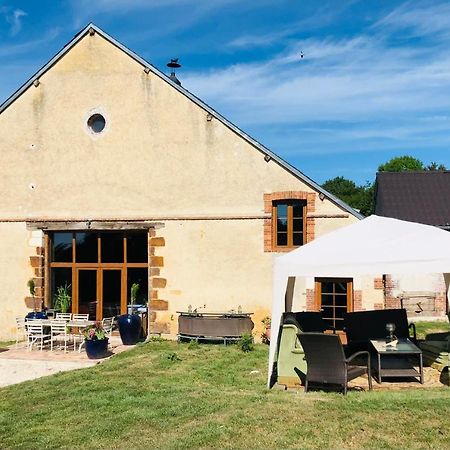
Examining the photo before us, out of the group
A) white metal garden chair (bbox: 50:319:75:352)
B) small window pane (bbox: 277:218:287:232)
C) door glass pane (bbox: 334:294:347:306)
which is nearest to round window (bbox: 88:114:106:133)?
white metal garden chair (bbox: 50:319:75:352)

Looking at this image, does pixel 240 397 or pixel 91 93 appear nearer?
pixel 240 397

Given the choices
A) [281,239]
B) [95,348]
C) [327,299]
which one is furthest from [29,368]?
[327,299]

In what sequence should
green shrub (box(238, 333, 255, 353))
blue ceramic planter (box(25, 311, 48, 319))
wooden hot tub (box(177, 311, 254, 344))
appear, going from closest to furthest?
green shrub (box(238, 333, 255, 353))
wooden hot tub (box(177, 311, 254, 344))
blue ceramic planter (box(25, 311, 48, 319))

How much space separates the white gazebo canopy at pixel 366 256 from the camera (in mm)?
7996

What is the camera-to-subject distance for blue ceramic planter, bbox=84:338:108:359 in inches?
457

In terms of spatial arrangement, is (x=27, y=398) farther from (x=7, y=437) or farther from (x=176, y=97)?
(x=176, y=97)

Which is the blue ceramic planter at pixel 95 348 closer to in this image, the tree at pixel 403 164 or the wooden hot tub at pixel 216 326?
the wooden hot tub at pixel 216 326

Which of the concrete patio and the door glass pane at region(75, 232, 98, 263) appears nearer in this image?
the concrete patio

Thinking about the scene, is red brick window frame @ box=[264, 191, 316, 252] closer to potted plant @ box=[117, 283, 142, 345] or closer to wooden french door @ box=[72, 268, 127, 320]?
potted plant @ box=[117, 283, 142, 345]

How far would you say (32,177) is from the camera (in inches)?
575

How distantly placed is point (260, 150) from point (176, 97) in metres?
2.57

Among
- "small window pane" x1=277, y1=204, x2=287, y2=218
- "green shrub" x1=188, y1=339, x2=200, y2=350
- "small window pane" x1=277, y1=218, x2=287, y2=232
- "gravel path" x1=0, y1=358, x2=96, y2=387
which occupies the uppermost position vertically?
"small window pane" x1=277, y1=204, x2=287, y2=218

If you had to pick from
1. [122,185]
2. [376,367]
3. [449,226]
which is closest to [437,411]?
[376,367]

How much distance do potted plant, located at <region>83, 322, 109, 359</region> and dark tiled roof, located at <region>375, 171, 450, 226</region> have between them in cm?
1492
